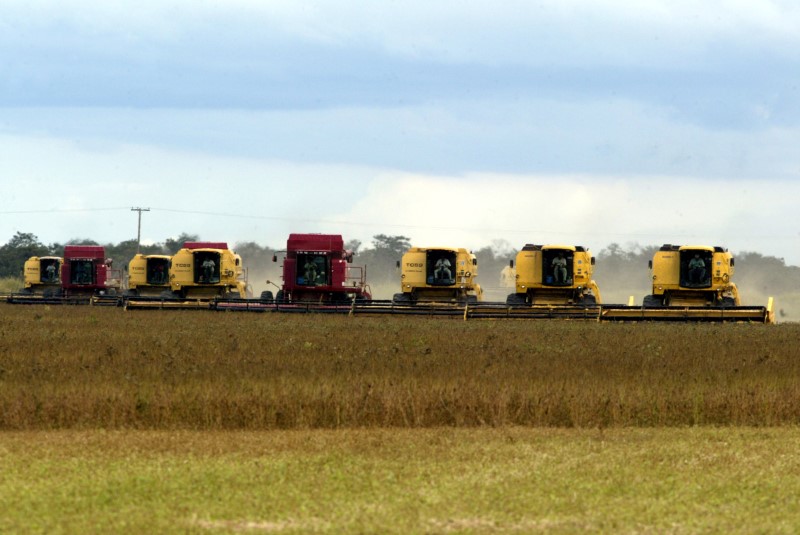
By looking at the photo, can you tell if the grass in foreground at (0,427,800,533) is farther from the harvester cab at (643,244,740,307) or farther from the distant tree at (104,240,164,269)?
the distant tree at (104,240,164,269)

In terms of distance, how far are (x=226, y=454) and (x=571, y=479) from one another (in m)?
3.39

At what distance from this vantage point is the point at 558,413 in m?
15.1

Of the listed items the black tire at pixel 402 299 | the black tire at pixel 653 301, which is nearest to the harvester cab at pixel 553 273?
the black tire at pixel 653 301

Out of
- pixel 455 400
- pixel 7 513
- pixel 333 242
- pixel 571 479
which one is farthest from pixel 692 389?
pixel 333 242

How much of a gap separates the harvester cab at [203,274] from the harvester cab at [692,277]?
1589cm

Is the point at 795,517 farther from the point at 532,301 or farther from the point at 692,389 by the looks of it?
the point at 532,301

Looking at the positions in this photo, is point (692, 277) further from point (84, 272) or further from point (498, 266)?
point (498, 266)

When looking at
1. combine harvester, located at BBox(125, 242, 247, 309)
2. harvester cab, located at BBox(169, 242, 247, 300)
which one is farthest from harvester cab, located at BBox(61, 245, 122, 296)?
harvester cab, located at BBox(169, 242, 247, 300)

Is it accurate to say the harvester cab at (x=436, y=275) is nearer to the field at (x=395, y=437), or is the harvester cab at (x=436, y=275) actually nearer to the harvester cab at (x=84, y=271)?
the field at (x=395, y=437)

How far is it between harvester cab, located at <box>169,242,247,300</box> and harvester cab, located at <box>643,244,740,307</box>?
626 inches

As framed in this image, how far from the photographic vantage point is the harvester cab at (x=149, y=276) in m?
50.9

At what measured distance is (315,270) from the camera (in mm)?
43281

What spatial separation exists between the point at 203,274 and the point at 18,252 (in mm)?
84434

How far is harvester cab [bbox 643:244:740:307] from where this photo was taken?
3766 centimetres
